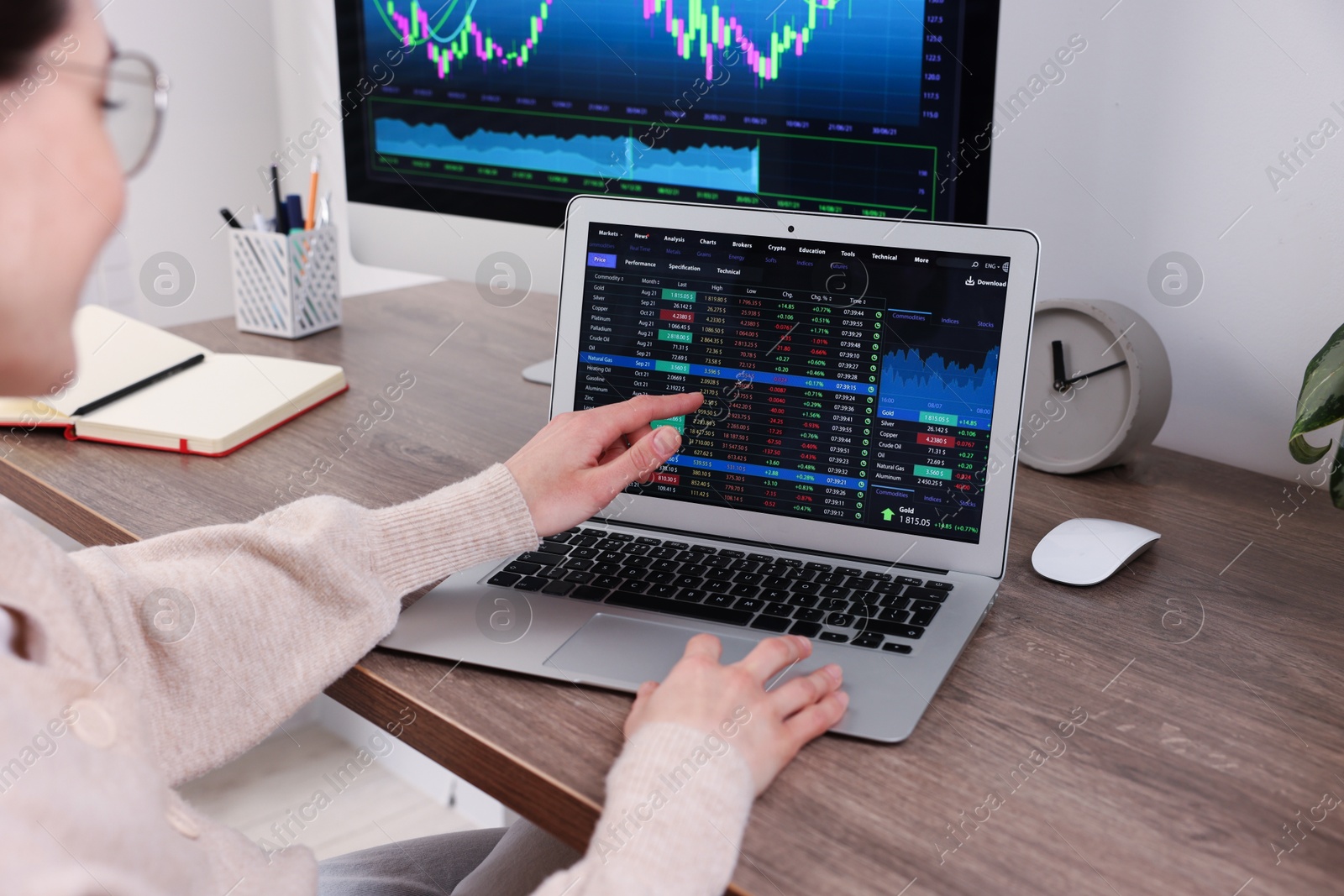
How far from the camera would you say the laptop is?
28.8 inches

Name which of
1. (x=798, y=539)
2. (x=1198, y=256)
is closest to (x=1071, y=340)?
(x=1198, y=256)

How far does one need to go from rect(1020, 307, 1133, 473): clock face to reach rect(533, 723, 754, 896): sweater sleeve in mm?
575

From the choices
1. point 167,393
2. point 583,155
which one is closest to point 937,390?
point 583,155

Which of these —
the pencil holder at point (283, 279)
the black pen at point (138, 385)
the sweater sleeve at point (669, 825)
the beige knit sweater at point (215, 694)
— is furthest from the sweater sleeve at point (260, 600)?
the pencil holder at point (283, 279)

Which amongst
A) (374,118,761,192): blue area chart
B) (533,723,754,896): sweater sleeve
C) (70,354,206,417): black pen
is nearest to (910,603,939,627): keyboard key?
(533,723,754,896): sweater sleeve

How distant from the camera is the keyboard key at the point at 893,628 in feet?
2.31

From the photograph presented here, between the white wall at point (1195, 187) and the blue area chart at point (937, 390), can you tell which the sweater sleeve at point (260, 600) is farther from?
the white wall at point (1195, 187)

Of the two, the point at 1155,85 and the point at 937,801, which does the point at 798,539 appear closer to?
the point at 937,801

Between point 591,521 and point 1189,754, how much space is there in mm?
483

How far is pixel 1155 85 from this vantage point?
1.06 metres

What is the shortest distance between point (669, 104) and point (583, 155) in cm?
13

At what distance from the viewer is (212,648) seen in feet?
2.28

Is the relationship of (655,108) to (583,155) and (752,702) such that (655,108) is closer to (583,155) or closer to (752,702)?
(583,155)

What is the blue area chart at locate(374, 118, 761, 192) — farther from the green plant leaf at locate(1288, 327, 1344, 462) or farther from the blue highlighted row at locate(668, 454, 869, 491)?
the green plant leaf at locate(1288, 327, 1344, 462)
